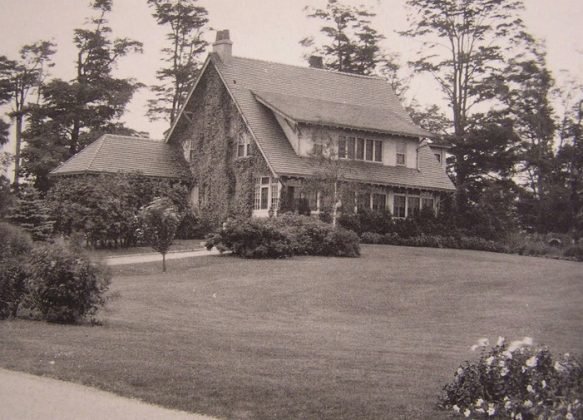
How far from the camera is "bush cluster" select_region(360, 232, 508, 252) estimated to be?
3434cm

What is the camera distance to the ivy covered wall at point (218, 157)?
37219 millimetres

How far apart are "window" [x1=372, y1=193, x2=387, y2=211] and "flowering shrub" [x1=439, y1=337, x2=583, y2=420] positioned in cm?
2893

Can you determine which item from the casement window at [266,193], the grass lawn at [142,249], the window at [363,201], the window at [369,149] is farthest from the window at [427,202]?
the grass lawn at [142,249]

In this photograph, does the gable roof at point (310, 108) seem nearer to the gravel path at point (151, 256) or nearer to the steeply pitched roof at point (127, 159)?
the steeply pitched roof at point (127, 159)

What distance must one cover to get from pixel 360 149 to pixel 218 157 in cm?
708

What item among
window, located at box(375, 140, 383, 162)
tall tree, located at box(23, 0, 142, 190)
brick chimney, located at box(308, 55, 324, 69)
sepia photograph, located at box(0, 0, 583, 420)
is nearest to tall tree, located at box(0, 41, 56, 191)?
sepia photograph, located at box(0, 0, 583, 420)

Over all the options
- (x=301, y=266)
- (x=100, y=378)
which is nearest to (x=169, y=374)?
(x=100, y=378)

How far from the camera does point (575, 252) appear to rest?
15328 millimetres

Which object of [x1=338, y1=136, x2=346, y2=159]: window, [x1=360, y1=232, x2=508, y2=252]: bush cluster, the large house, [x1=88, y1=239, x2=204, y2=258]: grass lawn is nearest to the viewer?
[x1=88, y1=239, x2=204, y2=258]: grass lawn

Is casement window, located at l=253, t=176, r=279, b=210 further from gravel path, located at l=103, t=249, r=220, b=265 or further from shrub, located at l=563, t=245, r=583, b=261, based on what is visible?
shrub, located at l=563, t=245, r=583, b=261

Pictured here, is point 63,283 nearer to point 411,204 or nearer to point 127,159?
point 127,159

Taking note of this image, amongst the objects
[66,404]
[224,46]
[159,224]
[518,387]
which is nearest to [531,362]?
[518,387]

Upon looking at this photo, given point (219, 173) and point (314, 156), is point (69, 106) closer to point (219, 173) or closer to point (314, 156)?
point (219, 173)

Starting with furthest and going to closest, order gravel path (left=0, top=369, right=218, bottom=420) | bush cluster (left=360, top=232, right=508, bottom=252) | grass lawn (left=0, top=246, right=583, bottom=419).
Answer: bush cluster (left=360, top=232, right=508, bottom=252) → grass lawn (left=0, top=246, right=583, bottom=419) → gravel path (left=0, top=369, right=218, bottom=420)
